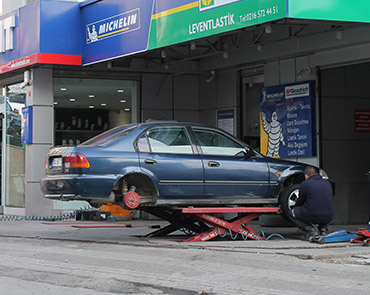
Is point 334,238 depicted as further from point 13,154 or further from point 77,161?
point 13,154

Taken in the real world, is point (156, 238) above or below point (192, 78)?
below

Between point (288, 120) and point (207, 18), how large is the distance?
3.91 m

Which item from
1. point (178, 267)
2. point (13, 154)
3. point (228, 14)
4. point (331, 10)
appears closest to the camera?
point (178, 267)

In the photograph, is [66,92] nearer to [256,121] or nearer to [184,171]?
[256,121]

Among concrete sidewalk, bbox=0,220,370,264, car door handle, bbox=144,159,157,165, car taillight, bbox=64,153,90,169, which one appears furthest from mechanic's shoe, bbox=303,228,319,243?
car taillight, bbox=64,153,90,169

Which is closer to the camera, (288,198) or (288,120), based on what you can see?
(288,198)

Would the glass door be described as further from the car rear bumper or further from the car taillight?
the car taillight

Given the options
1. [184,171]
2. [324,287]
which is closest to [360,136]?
[184,171]

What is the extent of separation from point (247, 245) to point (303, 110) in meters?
5.56

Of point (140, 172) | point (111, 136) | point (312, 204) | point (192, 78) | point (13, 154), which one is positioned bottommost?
point (312, 204)

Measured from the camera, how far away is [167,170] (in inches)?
453

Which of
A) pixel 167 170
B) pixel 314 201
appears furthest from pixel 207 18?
pixel 314 201

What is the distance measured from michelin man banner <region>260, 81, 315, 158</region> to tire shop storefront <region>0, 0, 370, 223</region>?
26 millimetres

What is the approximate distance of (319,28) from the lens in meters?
15.2
